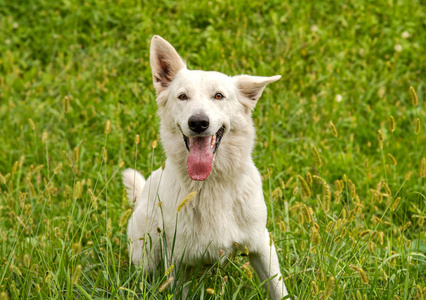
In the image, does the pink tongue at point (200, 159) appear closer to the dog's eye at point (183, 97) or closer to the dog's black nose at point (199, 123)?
the dog's black nose at point (199, 123)

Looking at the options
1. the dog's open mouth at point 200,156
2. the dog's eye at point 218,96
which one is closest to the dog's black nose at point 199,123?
the dog's open mouth at point 200,156

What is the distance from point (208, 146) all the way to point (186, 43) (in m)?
3.93

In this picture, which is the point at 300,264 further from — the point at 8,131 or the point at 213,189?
the point at 8,131

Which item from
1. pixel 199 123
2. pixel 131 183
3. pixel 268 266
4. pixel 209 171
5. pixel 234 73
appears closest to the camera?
pixel 199 123

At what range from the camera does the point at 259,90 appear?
3.69 meters

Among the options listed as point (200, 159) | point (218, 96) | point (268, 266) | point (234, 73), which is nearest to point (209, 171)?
point (200, 159)

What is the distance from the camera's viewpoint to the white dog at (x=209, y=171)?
130 inches

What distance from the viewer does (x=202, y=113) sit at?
320 cm

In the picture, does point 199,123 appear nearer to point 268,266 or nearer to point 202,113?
point 202,113

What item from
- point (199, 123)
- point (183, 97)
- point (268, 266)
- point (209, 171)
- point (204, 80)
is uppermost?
point (204, 80)

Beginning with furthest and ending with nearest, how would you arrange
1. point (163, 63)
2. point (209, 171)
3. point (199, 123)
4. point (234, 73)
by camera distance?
point (234, 73), point (163, 63), point (209, 171), point (199, 123)

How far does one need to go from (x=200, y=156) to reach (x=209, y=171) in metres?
0.12

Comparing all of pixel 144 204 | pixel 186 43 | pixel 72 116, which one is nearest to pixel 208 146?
pixel 144 204

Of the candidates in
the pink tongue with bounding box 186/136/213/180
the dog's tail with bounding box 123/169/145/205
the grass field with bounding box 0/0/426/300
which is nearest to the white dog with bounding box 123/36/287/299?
the pink tongue with bounding box 186/136/213/180
